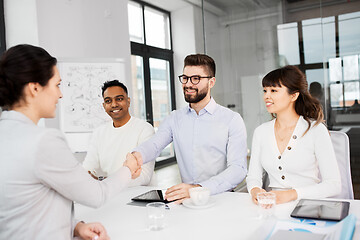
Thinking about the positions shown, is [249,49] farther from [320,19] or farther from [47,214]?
[47,214]

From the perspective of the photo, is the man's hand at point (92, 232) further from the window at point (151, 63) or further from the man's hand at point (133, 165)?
the window at point (151, 63)

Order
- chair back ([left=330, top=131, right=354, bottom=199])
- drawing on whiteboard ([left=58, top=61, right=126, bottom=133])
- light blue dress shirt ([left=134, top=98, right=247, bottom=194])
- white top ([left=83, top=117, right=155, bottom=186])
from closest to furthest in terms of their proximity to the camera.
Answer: chair back ([left=330, top=131, right=354, bottom=199]) < light blue dress shirt ([left=134, top=98, right=247, bottom=194]) < white top ([left=83, top=117, right=155, bottom=186]) < drawing on whiteboard ([left=58, top=61, right=126, bottom=133])

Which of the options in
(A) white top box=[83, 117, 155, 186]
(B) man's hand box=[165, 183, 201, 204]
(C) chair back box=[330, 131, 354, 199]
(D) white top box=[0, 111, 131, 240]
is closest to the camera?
(D) white top box=[0, 111, 131, 240]

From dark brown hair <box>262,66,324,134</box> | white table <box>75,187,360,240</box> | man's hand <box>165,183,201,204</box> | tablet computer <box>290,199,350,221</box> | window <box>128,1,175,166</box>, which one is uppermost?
window <box>128,1,175,166</box>

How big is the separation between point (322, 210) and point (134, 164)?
997 millimetres

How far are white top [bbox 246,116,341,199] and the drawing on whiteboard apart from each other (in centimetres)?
237

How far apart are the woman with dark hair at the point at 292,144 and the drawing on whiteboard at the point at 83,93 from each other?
→ 234cm

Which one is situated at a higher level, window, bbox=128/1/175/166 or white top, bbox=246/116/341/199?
window, bbox=128/1/175/166

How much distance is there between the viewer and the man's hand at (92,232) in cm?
124

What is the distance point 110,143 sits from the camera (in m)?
2.77

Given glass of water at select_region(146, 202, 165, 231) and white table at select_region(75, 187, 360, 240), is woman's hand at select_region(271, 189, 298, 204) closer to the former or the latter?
white table at select_region(75, 187, 360, 240)

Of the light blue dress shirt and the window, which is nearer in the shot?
the light blue dress shirt

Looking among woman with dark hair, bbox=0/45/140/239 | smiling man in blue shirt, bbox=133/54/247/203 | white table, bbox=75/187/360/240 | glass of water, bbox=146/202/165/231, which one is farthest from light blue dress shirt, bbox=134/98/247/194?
woman with dark hair, bbox=0/45/140/239

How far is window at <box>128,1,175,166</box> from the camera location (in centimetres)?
652
